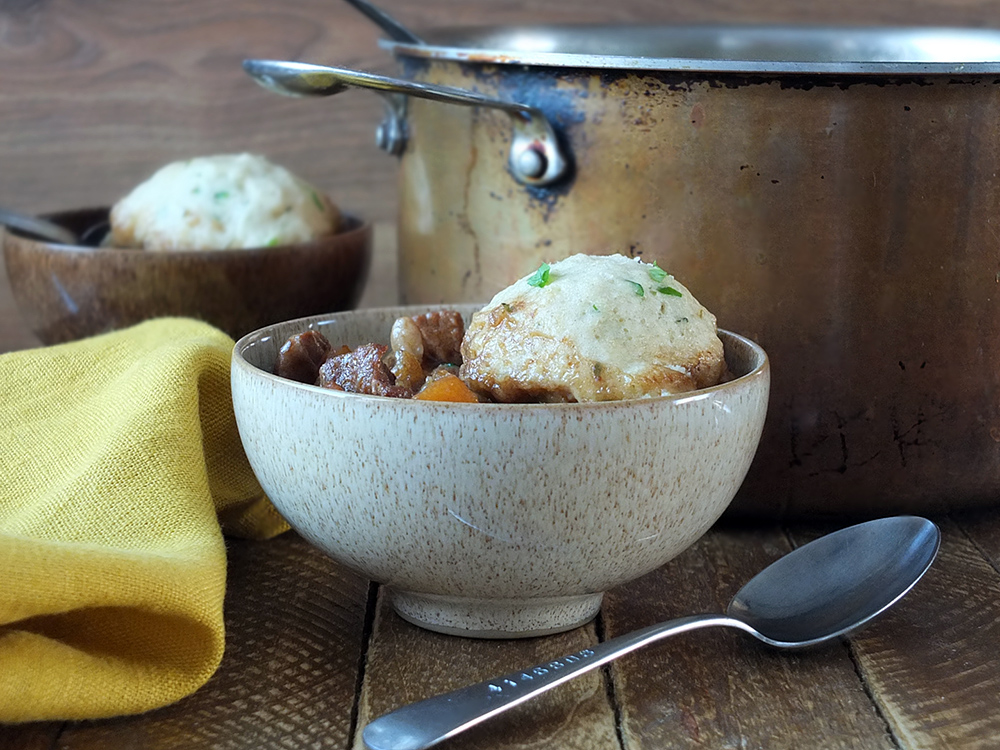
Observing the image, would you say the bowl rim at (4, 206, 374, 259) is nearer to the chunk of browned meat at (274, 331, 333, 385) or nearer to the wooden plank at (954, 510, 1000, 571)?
the chunk of browned meat at (274, 331, 333, 385)

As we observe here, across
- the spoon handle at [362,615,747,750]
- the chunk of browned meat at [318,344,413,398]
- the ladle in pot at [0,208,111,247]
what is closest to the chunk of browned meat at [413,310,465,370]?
the chunk of browned meat at [318,344,413,398]

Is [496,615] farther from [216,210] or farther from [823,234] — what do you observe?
[216,210]

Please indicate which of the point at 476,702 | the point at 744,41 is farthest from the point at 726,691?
the point at 744,41

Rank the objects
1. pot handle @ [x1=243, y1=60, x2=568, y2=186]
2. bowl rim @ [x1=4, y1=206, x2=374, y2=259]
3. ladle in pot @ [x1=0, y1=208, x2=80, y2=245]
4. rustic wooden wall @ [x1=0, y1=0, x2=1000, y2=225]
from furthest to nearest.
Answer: rustic wooden wall @ [x1=0, y1=0, x2=1000, y2=225] → ladle in pot @ [x1=0, y1=208, x2=80, y2=245] → bowl rim @ [x1=4, y1=206, x2=374, y2=259] → pot handle @ [x1=243, y1=60, x2=568, y2=186]

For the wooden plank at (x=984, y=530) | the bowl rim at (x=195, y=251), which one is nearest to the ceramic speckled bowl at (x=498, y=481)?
the wooden plank at (x=984, y=530)

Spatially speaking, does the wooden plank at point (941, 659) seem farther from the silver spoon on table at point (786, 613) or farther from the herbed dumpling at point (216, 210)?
the herbed dumpling at point (216, 210)

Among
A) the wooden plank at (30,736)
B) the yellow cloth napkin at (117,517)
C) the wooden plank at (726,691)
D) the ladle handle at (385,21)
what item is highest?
the ladle handle at (385,21)
